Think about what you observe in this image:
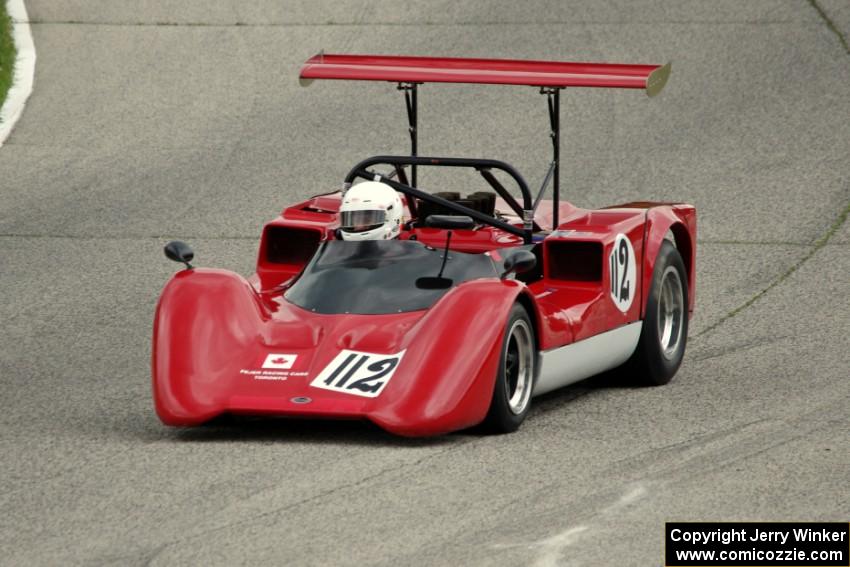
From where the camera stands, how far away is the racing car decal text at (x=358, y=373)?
7802 mm

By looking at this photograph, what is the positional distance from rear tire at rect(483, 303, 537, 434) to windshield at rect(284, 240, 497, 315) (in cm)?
46

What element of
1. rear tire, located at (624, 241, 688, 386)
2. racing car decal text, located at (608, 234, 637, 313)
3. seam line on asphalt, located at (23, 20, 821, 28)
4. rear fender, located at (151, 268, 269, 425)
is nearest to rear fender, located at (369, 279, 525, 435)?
rear fender, located at (151, 268, 269, 425)

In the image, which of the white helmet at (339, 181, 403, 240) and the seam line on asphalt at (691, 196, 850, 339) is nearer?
the white helmet at (339, 181, 403, 240)

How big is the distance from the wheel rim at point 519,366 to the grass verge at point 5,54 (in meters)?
10.3

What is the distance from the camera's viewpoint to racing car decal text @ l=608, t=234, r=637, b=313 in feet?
30.8

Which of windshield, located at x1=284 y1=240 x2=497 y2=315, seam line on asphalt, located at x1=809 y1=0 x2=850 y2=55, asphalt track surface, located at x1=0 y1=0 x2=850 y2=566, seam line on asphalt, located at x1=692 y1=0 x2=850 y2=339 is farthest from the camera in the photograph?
seam line on asphalt, located at x1=809 y1=0 x2=850 y2=55

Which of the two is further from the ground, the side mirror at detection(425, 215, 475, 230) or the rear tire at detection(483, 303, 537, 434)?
the side mirror at detection(425, 215, 475, 230)

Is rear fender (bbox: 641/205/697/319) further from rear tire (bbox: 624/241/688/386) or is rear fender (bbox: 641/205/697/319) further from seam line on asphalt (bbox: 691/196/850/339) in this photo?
seam line on asphalt (bbox: 691/196/850/339)

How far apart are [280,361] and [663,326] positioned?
2.85 meters

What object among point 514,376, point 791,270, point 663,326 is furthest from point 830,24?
point 514,376

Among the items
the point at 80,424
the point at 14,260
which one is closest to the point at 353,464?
the point at 80,424

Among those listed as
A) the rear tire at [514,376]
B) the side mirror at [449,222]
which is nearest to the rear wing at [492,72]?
the side mirror at [449,222]

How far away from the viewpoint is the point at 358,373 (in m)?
7.92

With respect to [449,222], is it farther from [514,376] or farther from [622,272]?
[514,376]
